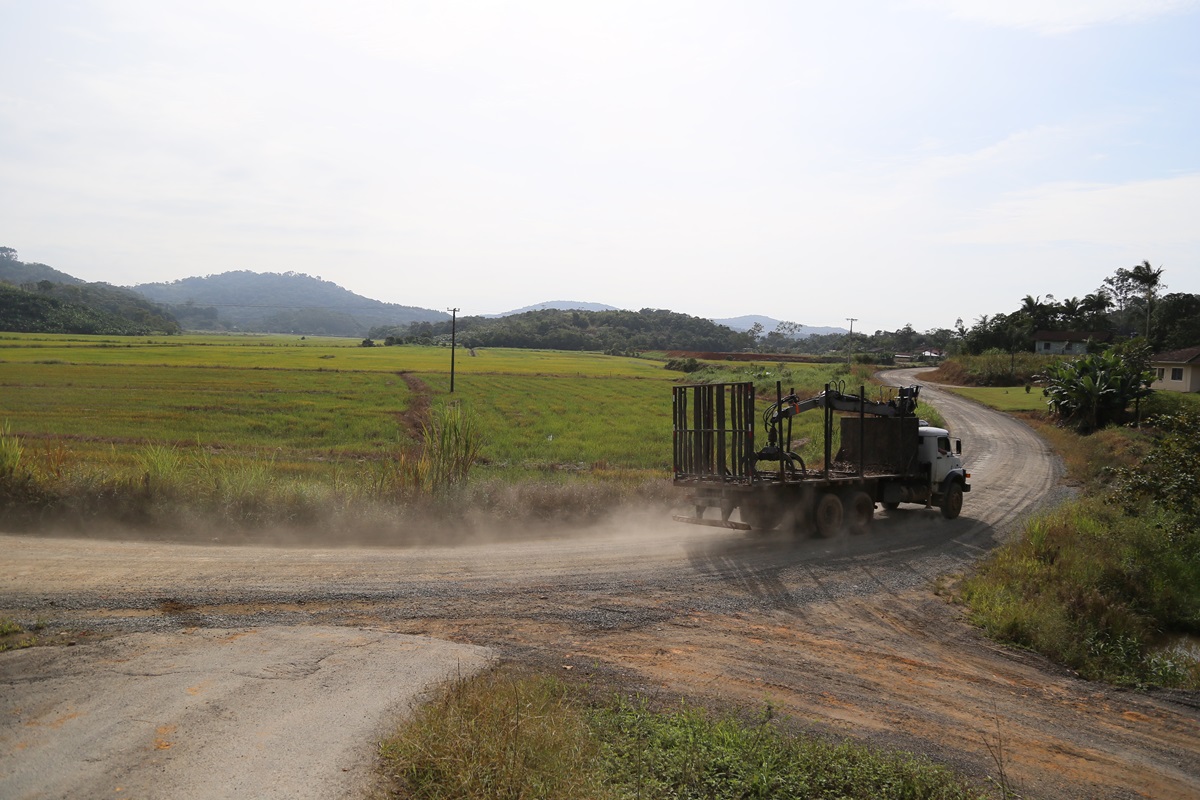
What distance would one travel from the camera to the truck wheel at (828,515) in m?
16.4

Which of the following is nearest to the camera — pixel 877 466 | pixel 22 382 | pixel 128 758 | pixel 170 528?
pixel 128 758

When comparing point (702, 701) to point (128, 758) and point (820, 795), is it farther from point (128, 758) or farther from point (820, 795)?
point (128, 758)

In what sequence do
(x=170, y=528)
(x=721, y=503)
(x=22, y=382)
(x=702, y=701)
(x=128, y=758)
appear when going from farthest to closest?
(x=22, y=382)
(x=721, y=503)
(x=170, y=528)
(x=702, y=701)
(x=128, y=758)

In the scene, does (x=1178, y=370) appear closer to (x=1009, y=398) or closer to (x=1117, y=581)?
(x=1009, y=398)

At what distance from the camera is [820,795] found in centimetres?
635

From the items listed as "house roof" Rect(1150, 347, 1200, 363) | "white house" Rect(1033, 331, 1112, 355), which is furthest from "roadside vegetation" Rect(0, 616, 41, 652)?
"white house" Rect(1033, 331, 1112, 355)

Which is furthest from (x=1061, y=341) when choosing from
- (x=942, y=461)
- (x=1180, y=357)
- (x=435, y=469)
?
(x=435, y=469)

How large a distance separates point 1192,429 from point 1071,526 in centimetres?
425

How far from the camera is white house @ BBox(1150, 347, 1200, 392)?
174 feet

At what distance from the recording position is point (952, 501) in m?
19.9

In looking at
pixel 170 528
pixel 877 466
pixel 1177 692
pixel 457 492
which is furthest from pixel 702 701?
pixel 877 466

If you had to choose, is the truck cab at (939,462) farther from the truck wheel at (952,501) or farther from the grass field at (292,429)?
the grass field at (292,429)

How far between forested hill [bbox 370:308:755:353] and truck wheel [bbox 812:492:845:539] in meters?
126

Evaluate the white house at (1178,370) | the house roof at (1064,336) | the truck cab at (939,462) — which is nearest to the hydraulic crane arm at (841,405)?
the truck cab at (939,462)
